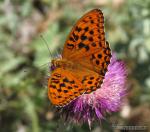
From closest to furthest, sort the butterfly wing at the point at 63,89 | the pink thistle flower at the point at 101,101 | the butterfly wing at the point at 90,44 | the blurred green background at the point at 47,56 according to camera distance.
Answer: the butterfly wing at the point at 63,89, the butterfly wing at the point at 90,44, the pink thistle flower at the point at 101,101, the blurred green background at the point at 47,56

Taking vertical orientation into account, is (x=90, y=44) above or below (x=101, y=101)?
above

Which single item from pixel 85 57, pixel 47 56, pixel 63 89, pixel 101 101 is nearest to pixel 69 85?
pixel 63 89

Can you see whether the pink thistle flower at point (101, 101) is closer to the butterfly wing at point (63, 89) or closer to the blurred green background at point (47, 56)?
the butterfly wing at point (63, 89)

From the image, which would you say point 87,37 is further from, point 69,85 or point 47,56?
point 47,56

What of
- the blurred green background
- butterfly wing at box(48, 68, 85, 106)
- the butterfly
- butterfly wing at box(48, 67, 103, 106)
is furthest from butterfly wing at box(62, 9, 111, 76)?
the blurred green background

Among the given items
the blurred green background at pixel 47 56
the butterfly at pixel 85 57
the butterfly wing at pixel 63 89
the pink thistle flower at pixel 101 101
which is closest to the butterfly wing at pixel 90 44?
the butterfly at pixel 85 57

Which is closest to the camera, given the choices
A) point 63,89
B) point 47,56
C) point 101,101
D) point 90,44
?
point 63,89

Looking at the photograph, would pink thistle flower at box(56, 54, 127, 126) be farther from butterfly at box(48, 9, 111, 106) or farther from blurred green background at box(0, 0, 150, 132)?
blurred green background at box(0, 0, 150, 132)
